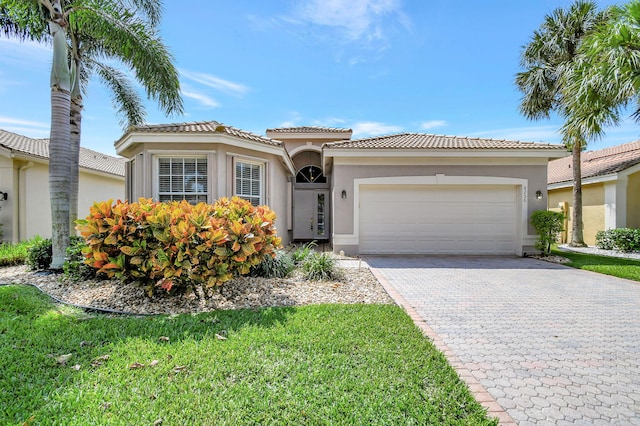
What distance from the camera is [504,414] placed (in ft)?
8.64

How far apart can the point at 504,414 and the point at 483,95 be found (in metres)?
16.6

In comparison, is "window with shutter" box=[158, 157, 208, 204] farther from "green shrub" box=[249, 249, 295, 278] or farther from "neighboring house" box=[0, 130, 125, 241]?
"neighboring house" box=[0, 130, 125, 241]

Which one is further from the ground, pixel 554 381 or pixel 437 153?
pixel 437 153

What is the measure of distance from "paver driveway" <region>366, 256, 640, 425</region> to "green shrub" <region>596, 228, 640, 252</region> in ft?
23.5

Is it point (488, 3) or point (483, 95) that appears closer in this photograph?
point (488, 3)

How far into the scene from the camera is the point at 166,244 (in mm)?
4965

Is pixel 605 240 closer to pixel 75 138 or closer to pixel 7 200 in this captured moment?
pixel 75 138

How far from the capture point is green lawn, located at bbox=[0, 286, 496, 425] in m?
2.49

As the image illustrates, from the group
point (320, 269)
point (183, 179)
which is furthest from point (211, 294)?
point (183, 179)

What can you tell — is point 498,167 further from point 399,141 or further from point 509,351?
point 509,351

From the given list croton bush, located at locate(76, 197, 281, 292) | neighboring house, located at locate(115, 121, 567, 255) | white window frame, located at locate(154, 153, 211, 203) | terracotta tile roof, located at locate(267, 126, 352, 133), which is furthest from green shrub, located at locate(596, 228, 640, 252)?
white window frame, located at locate(154, 153, 211, 203)

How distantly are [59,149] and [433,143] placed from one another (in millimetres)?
12014

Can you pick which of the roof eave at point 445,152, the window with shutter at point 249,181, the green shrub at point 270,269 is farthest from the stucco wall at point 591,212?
the window with shutter at point 249,181

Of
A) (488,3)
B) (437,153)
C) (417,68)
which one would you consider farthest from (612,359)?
(417,68)
